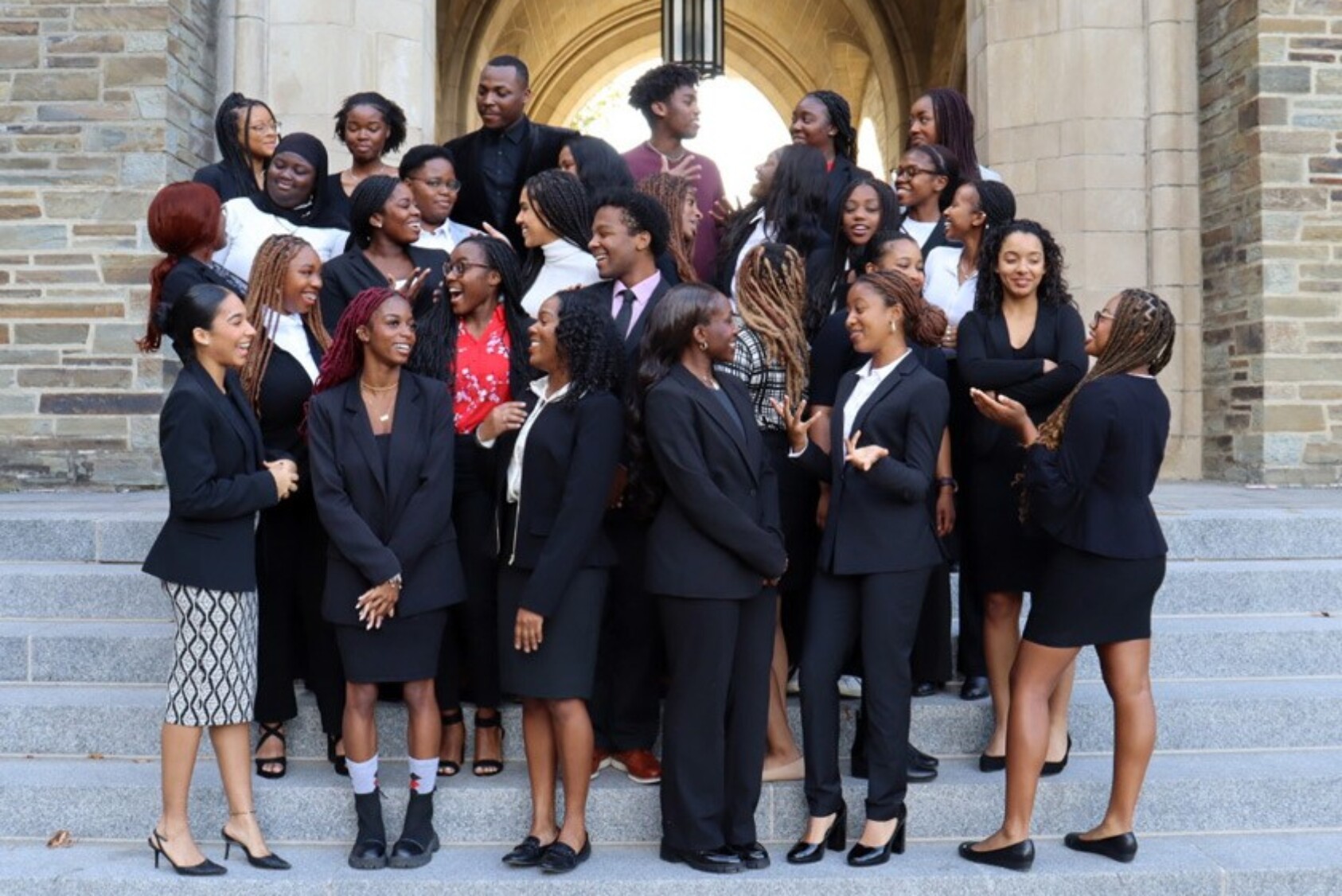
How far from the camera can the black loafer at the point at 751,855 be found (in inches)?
167

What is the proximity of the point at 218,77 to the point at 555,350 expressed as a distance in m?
5.77

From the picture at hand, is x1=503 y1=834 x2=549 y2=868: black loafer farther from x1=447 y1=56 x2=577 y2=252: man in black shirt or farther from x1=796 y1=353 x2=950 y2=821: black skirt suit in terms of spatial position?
x1=447 y1=56 x2=577 y2=252: man in black shirt

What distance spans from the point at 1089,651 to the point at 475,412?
253 centimetres

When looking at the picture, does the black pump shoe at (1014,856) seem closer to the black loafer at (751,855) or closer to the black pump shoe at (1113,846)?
the black pump shoe at (1113,846)

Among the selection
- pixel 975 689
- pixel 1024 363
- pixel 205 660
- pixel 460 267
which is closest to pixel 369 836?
pixel 205 660

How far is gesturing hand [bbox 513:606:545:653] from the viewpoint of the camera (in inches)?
165

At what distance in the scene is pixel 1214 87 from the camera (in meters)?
8.98

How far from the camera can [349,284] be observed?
4.96 m

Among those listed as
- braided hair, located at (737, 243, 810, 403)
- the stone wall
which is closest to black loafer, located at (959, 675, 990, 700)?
braided hair, located at (737, 243, 810, 403)

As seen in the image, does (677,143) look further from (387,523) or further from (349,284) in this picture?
(387,523)

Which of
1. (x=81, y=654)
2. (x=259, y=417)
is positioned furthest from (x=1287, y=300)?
(x=81, y=654)

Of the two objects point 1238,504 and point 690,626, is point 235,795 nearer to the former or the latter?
point 690,626

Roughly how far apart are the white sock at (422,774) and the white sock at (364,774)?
0.11 m

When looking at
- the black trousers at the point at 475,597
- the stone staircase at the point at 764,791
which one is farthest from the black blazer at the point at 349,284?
the stone staircase at the point at 764,791
